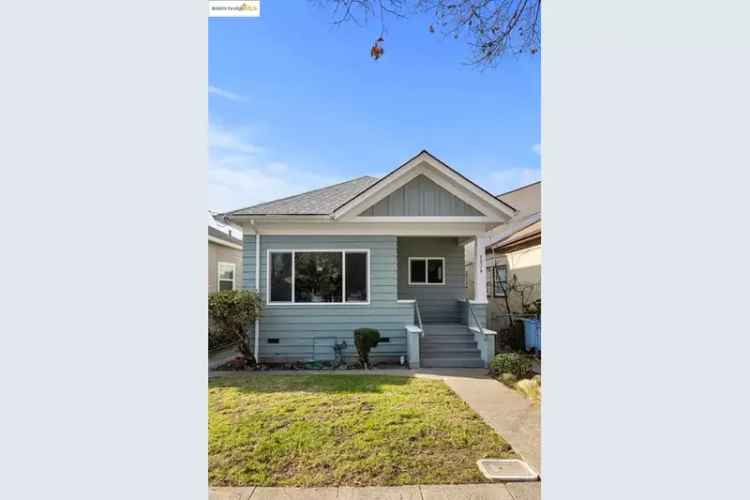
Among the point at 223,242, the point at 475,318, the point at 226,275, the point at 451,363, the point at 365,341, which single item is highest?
the point at 223,242

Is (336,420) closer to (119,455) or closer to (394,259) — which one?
(119,455)

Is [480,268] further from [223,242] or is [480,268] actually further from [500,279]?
[223,242]

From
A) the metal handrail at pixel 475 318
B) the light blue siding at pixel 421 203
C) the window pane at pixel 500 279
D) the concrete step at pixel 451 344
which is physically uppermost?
the light blue siding at pixel 421 203

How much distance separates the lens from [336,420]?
552 centimetres

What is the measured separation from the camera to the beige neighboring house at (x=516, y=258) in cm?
1341

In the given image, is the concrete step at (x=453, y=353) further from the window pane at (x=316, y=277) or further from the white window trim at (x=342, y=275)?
the window pane at (x=316, y=277)

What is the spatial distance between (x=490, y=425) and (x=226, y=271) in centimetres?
1287

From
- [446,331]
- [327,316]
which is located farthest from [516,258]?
[327,316]

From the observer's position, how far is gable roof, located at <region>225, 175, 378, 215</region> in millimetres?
10062

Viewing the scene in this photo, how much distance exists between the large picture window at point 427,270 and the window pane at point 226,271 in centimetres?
754

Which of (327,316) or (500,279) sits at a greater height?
(500,279)

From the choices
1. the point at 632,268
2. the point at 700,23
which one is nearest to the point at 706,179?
the point at 632,268

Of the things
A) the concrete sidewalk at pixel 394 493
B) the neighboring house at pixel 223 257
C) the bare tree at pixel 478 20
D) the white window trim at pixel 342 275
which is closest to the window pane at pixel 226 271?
the neighboring house at pixel 223 257

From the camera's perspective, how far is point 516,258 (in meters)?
14.9
